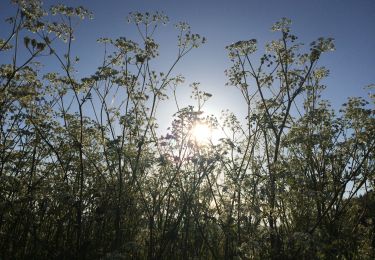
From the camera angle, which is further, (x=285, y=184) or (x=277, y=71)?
(x=277, y=71)

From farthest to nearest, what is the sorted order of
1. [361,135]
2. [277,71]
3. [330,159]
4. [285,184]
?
1. [277,71]
2. [330,159]
3. [361,135]
4. [285,184]

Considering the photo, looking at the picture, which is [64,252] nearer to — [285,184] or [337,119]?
[285,184]

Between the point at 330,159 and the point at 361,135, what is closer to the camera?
the point at 361,135

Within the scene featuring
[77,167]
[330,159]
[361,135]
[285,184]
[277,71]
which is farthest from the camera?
[77,167]

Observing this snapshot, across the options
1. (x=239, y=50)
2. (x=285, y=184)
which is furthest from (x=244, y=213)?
(x=239, y=50)

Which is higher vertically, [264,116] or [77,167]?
[264,116]

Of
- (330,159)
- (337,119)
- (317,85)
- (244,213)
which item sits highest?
(317,85)

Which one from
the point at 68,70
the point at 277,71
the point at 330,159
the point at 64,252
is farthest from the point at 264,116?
the point at 64,252

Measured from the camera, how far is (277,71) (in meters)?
11.5

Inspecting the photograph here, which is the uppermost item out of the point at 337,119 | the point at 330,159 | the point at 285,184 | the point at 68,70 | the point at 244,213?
the point at 68,70

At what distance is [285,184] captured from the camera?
869 cm

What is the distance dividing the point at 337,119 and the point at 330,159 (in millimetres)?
1605

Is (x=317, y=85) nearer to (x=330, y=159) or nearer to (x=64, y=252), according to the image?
(x=330, y=159)

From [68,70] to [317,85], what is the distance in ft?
31.6
